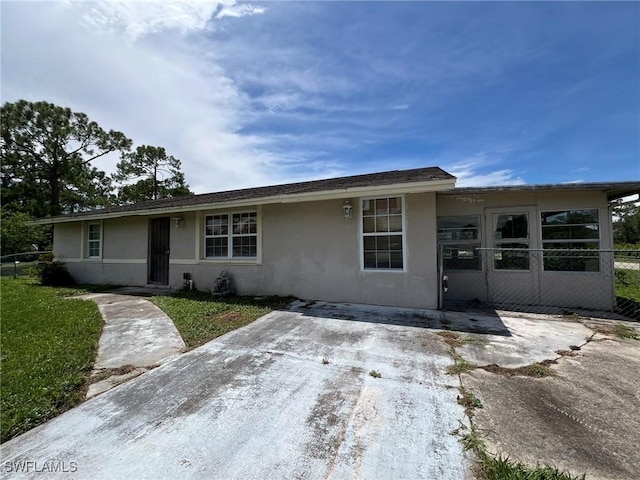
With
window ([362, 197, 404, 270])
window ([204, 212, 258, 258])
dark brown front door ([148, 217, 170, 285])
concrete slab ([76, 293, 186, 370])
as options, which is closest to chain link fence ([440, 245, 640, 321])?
window ([362, 197, 404, 270])

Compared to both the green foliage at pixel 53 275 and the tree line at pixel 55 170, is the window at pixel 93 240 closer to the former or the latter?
the green foliage at pixel 53 275

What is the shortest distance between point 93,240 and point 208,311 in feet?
28.6

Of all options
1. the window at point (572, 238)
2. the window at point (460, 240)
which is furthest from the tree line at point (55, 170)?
the window at point (572, 238)

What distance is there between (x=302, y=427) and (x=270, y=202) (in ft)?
18.1

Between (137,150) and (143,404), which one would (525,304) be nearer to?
(143,404)

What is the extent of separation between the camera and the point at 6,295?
820 cm

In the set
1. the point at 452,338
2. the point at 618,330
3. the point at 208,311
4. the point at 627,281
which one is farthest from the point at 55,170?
the point at 627,281

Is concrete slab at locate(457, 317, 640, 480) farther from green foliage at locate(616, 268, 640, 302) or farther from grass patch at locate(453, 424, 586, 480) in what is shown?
green foliage at locate(616, 268, 640, 302)

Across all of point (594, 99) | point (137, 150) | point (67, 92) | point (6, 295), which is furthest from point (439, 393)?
point (137, 150)

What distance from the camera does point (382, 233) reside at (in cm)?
655

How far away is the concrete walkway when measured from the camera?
136 inches

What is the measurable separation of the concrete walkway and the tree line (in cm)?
1947

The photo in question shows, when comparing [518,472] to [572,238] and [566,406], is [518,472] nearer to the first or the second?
[566,406]

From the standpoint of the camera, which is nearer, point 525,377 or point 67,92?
point 525,377
